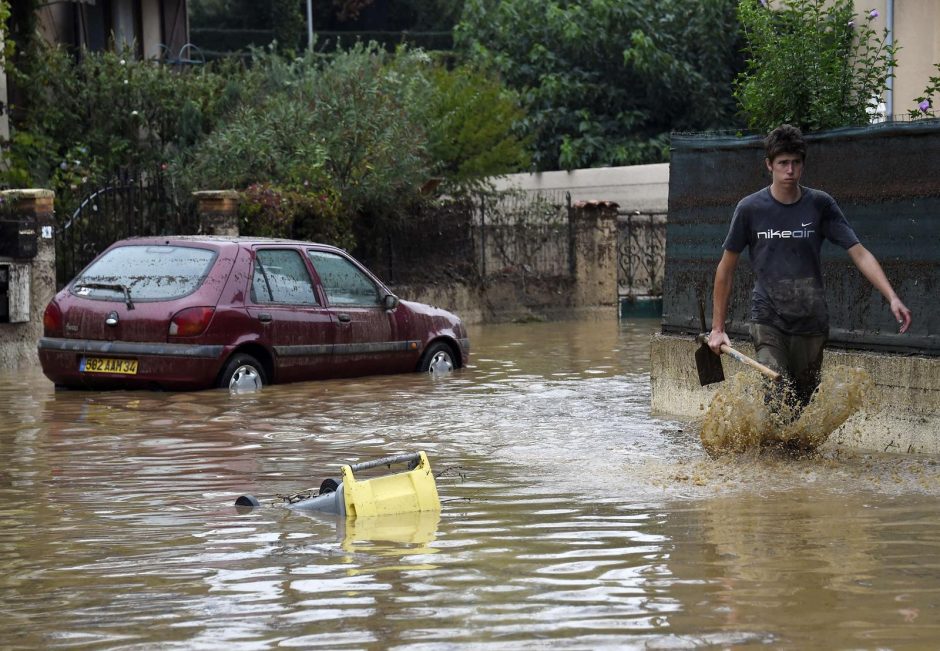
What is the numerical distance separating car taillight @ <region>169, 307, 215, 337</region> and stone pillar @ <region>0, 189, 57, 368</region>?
5.02m

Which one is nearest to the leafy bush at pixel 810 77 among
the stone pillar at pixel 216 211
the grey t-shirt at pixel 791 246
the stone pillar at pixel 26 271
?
the grey t-shirt at pixel 791 246

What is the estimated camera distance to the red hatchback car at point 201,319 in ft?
44.9

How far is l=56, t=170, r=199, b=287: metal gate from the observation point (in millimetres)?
20391

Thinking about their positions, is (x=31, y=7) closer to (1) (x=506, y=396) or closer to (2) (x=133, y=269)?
(2) (x=133, y=269)

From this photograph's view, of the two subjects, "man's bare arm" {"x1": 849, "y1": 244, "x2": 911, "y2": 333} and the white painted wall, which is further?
the white painted wall

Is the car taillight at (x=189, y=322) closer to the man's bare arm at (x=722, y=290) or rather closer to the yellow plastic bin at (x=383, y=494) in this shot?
the man's bare arm at (x=722, y=290)

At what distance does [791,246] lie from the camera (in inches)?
354

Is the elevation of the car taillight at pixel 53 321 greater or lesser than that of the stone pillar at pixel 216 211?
lesser

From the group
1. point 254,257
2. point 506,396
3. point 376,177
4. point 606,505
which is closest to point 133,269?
point 254,257

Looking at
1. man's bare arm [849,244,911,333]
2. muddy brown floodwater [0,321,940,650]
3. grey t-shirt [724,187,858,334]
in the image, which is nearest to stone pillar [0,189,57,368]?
muddy brown floodwater [0,321,940,650]

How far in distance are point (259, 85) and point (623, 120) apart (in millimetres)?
14592

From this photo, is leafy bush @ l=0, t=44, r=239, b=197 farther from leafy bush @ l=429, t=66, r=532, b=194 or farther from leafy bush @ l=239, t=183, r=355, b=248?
leafy bush @ l=239, t=183, r=355, b=248

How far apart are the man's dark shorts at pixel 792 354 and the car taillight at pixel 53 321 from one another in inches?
283

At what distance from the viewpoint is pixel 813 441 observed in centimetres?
932
